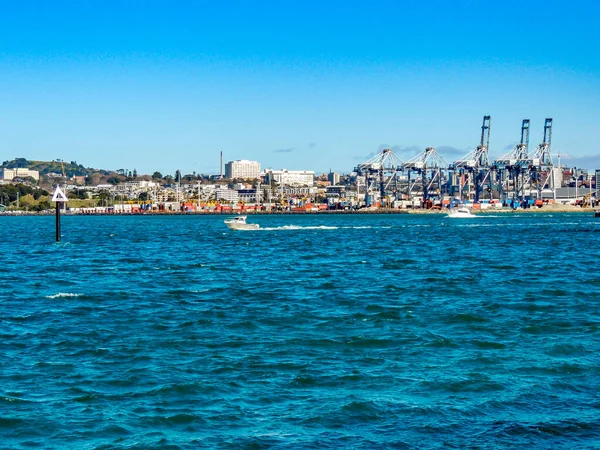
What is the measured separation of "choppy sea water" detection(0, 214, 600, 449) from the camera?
10320 mm

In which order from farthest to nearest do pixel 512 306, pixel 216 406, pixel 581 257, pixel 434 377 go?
A: pixel 581 257 → pixel 512 306 → pixel 434 377 → pixel 216 406

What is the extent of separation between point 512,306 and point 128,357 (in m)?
10.8

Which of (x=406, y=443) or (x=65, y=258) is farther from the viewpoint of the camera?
(x=65, y=258)

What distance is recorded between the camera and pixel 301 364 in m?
13.9

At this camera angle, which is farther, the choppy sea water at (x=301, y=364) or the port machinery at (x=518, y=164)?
the port machinery at (x=518, y=164)

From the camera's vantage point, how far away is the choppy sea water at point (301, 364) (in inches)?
406

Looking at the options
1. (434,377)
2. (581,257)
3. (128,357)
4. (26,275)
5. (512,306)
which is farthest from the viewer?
(581,257)

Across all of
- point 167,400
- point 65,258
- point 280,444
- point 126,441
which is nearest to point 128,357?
point 167,400

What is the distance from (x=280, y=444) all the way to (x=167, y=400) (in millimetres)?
2562

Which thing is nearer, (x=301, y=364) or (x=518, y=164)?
(x=301, y=364)

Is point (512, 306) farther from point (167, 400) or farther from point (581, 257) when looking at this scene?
point (581, 257)

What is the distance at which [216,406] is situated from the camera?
37.5ft

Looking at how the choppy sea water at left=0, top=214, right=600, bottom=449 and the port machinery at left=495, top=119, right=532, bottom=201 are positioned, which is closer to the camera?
the choppy sea water at left=0, top=214, right=600, bottom=449

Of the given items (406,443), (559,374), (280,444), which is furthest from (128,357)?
(559,374)
